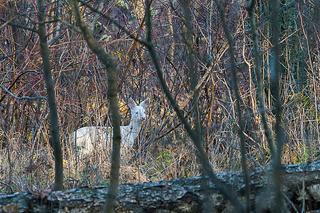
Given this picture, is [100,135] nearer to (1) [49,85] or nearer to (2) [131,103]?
(2) [131,103]

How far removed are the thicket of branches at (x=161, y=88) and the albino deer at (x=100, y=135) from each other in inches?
3.8

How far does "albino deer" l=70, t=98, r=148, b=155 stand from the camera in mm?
6326

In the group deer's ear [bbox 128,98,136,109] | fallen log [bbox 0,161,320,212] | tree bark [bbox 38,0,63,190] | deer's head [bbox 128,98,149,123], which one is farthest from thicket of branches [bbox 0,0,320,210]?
fallen log [bbox 0,161,320,212]

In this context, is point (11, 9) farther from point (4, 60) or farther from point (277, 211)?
point (277, 211)

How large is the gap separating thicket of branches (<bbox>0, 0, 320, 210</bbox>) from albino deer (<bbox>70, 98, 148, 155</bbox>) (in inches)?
3.8

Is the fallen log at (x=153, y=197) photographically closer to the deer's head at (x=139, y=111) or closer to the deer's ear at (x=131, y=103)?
the deer's head at (x=139, y=111)

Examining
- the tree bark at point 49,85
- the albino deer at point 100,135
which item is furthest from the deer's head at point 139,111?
the tree bark at point 49,85

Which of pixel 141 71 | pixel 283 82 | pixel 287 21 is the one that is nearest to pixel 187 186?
pixel 283 82

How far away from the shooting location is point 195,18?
24.3ft

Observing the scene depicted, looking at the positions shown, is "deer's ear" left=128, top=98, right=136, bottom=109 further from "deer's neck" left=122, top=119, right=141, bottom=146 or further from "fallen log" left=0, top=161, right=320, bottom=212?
"fallen log" left=0, top=161, right=320, bottom=212

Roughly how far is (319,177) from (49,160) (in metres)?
3.25

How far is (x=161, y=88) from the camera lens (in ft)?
24.0

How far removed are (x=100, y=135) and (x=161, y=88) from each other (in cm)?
115

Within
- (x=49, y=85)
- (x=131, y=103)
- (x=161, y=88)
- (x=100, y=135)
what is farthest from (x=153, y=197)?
(x=131, y=103)
